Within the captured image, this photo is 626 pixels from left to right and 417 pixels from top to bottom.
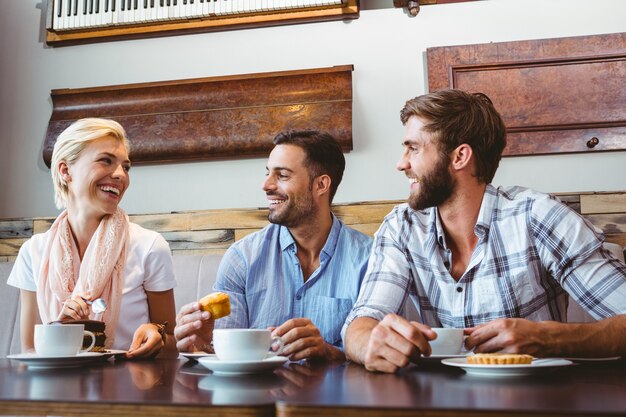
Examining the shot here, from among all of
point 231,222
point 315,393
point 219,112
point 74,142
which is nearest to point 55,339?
point 315,393

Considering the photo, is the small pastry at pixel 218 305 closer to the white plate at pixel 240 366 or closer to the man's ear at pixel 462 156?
the white plate at pixel 240 366

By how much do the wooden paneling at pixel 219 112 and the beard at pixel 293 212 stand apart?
62cm

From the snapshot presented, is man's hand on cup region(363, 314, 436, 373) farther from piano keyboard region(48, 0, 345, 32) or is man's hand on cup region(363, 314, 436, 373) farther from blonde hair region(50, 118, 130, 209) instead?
piano keyboard region(48, 0, 345, 32)

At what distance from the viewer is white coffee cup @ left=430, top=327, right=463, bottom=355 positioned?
1074mm

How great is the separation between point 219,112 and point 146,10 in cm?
58

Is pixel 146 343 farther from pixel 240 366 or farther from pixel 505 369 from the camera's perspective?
pixel 505 369

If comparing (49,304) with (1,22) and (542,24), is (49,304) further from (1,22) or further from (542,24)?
(542,24)

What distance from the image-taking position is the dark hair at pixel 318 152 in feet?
7.20

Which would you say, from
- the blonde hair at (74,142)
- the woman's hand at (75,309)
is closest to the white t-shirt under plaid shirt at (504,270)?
the woman's hand at (75,309)

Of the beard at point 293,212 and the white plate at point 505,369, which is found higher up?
the beard at point 293,212

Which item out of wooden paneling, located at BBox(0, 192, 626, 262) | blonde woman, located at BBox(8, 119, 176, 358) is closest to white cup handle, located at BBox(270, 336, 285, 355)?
blonde woman, located at BBox(8, 119, 176, 358)

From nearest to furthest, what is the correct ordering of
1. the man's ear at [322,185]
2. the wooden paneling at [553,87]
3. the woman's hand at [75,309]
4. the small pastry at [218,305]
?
1. the small pastry at [218,305]
2. the woman's hand at [75,309]
3. the man's ear at [322,185]
4. the wooden paneling at [553,87]

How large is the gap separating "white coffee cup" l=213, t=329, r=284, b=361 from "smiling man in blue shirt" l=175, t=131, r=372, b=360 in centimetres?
81

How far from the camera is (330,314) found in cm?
189
